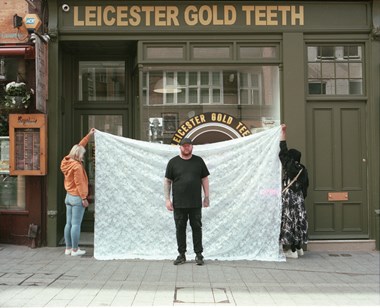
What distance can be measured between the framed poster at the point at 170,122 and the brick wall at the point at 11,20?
2742 mm

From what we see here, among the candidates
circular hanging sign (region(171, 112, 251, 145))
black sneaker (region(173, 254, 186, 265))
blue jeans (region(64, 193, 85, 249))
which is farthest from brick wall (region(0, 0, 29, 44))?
black sneaker (region(173, 254, 186, 265))

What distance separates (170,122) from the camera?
9.08m

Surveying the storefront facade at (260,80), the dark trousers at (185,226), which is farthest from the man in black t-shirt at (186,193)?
the storefront facade at (260,80)

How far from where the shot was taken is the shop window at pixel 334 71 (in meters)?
9.09

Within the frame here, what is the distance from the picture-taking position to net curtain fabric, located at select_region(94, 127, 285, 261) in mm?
8008

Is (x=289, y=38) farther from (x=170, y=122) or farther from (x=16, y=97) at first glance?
(x=16, y=97)

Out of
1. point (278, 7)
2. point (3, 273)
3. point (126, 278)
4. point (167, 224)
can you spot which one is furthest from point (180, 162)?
point (278, 7)

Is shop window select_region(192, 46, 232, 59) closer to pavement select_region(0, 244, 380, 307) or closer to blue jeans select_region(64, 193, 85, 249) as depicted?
blue jeans select_region(64, 193, 85, 249)

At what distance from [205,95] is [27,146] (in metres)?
3.12

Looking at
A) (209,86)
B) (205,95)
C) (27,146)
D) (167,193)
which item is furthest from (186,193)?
(27,146)

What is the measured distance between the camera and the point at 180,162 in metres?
7.66

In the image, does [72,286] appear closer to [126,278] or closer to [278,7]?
[126,278]

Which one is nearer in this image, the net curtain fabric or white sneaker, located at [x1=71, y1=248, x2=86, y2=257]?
the net curtain fabric

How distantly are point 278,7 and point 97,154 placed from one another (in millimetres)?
3997
